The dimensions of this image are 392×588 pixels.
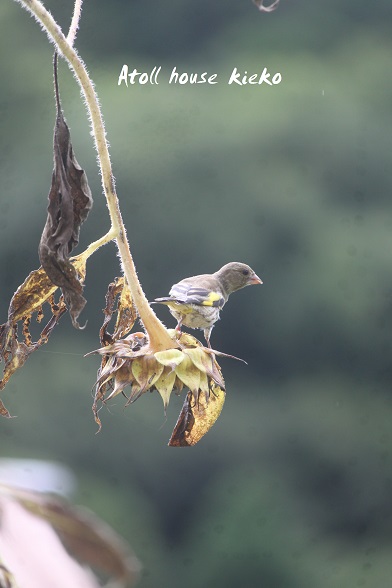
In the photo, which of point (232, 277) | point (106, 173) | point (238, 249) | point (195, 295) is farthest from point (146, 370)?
point (238, 249)

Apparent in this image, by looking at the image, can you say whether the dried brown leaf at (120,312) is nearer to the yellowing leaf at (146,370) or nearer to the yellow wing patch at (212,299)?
the yellowing leaf at (146,370)

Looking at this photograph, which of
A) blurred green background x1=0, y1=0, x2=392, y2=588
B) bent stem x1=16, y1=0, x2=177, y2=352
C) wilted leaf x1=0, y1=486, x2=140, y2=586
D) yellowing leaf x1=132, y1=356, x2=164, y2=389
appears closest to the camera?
wilted leaf x1=0, y1=486, x2=140, y2=586

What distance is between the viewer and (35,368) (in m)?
5.31

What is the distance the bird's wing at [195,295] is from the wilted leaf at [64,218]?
348 mm

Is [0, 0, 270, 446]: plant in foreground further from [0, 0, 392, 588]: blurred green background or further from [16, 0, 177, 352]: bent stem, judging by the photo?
[0, 0, 392, 588]: blurred green background

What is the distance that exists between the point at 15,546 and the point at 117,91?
200 inches

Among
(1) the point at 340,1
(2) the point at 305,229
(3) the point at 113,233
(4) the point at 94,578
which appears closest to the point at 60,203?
(3) the point at 113,233

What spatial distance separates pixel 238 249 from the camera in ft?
17.2

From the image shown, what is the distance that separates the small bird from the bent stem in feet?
0.48

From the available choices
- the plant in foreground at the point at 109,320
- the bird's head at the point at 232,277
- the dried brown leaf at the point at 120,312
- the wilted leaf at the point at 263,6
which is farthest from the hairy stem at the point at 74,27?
the bird's head at the point at 232,277

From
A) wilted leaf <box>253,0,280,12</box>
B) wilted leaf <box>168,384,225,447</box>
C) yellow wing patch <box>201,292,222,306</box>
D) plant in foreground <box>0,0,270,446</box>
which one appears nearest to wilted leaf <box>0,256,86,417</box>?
plant in foreground <box>0,0,270,446</box>

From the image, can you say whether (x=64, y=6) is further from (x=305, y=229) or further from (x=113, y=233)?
(x=113, y=233)

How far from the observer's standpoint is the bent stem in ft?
2.02

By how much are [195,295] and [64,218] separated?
16.7 inches
